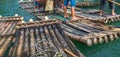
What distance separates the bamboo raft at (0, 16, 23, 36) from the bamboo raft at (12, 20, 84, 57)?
912 mm

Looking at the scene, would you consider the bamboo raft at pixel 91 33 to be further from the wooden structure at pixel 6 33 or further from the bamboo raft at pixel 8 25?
the bamboo raft at pixel 8 25

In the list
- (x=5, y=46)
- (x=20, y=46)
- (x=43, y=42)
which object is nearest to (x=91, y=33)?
(x=43, y=42)

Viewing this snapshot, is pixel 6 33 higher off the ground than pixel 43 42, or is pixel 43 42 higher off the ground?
pixel 43 42

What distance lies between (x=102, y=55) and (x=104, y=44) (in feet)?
3.93

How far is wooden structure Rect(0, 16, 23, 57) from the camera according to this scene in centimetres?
1029

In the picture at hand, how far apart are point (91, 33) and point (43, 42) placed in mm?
2842

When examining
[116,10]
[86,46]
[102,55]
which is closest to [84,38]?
[86,46]

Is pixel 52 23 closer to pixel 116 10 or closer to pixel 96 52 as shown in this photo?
pixel 96 52

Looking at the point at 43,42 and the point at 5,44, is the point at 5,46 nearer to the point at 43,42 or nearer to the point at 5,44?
the point at 5,44

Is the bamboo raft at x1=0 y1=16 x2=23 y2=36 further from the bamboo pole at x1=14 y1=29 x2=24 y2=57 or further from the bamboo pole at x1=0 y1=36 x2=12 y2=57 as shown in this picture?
the bamboo pole at x1=14 y1=29 x2=24 y2=57

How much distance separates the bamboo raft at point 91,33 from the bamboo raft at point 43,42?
0.82 meters

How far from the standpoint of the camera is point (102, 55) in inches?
390

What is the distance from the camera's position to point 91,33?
11062mm

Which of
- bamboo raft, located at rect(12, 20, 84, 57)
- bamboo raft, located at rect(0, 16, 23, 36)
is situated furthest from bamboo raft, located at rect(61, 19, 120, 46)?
bamboo raft, located at rect(0, 16, 23, 36)
